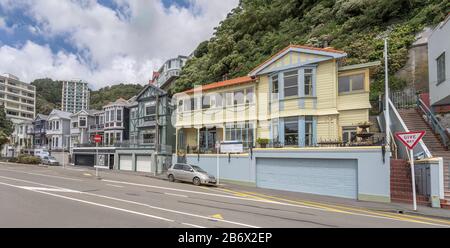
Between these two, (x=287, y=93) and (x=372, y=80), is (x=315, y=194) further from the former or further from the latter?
(x=372, y=80)

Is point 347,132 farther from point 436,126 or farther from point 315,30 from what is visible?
point 315,30

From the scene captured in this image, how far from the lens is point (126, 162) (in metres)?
37.0

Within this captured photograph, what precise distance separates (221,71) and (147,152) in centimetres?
1646

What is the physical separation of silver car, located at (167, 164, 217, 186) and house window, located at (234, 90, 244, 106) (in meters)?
7.92

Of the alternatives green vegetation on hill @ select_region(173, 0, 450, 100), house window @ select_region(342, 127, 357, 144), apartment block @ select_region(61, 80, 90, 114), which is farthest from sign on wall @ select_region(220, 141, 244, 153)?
apartment block @ select_region(61, 80, 90, 114)

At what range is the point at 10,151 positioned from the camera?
65688 millimetres

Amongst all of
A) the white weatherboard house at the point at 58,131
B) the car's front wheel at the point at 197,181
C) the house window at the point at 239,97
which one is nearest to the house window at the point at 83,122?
the white weatherboard house at the point at 58,131

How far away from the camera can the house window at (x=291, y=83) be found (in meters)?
22.0

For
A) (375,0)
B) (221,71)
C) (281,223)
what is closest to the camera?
(281,223)

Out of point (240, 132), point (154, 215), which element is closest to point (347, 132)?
point (240, 132)

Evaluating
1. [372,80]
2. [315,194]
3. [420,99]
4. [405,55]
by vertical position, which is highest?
[405,55]

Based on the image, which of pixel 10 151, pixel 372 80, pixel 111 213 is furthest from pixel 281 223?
pixel 10 151

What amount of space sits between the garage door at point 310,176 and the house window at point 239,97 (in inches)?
283

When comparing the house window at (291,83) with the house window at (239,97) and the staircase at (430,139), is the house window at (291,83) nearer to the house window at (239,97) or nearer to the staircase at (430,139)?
the house window at (239,97)
